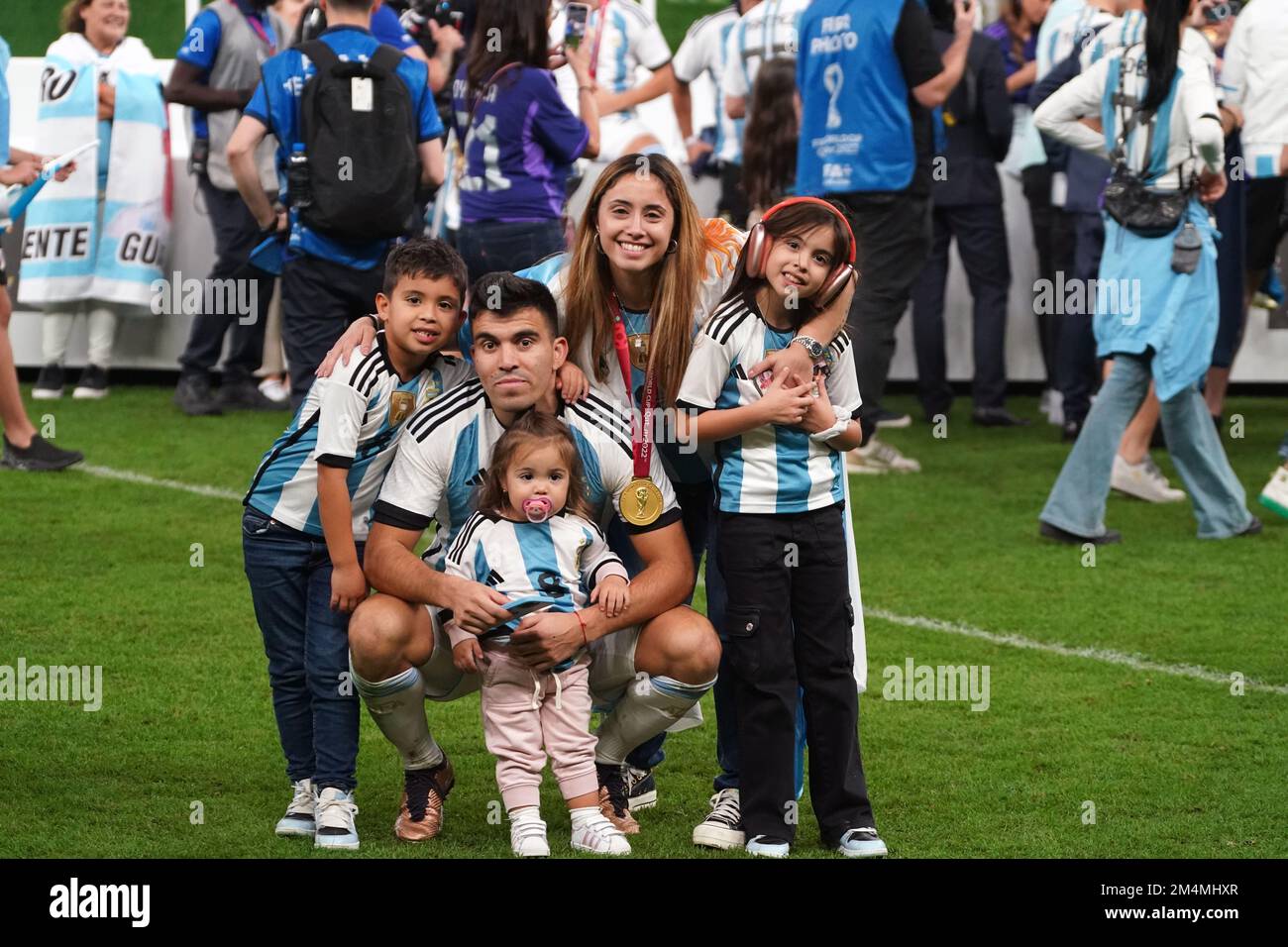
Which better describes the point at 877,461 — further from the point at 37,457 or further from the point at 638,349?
the point at 638,349

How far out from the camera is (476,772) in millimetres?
4629

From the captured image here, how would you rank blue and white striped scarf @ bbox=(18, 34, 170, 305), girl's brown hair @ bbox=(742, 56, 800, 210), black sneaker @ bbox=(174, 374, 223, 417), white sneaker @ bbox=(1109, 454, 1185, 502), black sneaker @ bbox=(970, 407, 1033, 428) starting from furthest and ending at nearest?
1. black sneaker @ bbox=(970, 407, 1033, 428)
2. blue and white striped scarf @ bbox=(18, 34, 170, 305)
3. black sneaker @ bbox=(174, 374, 223, 417)
4. girl's brown hair @ bbox=(742, 56, 800, 210)
5. white sneaker @ bbox=(1109, 454, 1185, 502)

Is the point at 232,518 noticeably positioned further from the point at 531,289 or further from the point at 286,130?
the point at 531,289

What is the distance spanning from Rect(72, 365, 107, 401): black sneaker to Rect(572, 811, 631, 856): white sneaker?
6.97 meters

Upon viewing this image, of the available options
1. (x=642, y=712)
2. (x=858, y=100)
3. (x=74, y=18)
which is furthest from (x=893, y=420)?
(x=642, y=712)

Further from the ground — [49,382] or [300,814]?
[49,382]

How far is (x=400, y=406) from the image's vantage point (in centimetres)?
407

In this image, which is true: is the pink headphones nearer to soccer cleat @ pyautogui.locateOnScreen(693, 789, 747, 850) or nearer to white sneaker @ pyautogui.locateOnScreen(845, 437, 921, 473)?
soccer cleat @ pyautogui.locateOnScreen(693, 789, 747, 850)

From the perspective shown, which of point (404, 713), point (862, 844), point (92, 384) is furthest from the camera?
point (92, 384)

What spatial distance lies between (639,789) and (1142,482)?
173 inches

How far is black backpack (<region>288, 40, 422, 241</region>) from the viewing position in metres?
6.24

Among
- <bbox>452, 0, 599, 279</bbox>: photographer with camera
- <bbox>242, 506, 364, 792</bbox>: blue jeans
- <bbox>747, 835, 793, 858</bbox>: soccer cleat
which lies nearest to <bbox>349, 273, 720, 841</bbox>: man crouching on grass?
<bbox>242, 506, 364, 792</bbox>: blue jeans

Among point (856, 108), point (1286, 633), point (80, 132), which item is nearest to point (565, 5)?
point (856, 108)

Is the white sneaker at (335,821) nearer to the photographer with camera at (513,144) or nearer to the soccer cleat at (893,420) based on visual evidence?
the photographer with camera at (513,144)
